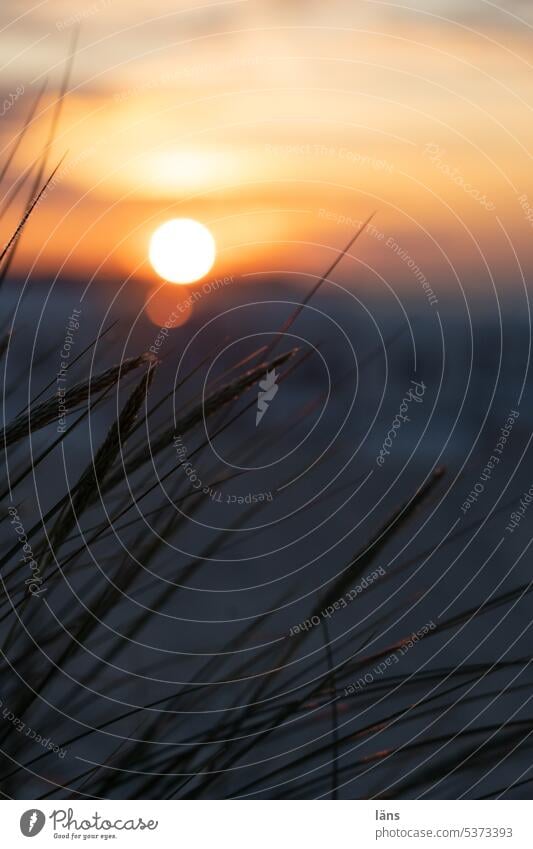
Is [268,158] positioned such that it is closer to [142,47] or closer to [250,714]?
[142,47]

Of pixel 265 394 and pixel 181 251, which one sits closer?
pixel 265 394

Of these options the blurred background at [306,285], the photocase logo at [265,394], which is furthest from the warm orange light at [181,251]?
the photocase logo at [265,394]
